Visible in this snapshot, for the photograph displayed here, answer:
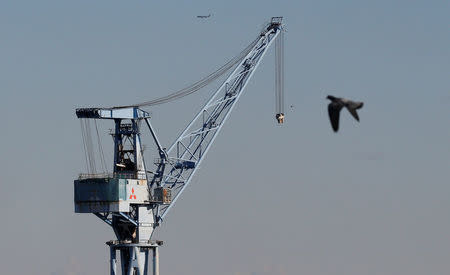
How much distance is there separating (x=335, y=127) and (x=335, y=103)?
111 inches

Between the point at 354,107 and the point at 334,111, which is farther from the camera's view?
the point at 334,111

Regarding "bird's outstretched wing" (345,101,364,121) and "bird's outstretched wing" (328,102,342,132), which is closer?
"bird's outstretched wing" (345,101,364,121)

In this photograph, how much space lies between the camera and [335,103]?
89.5 meters

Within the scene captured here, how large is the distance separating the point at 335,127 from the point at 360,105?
1959mm

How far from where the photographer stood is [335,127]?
8706 cm

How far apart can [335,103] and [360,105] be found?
2.38m

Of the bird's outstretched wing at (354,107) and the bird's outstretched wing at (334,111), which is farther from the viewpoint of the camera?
the bird's outstretched wing at (334,111)

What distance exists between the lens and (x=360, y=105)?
87.5 meters
